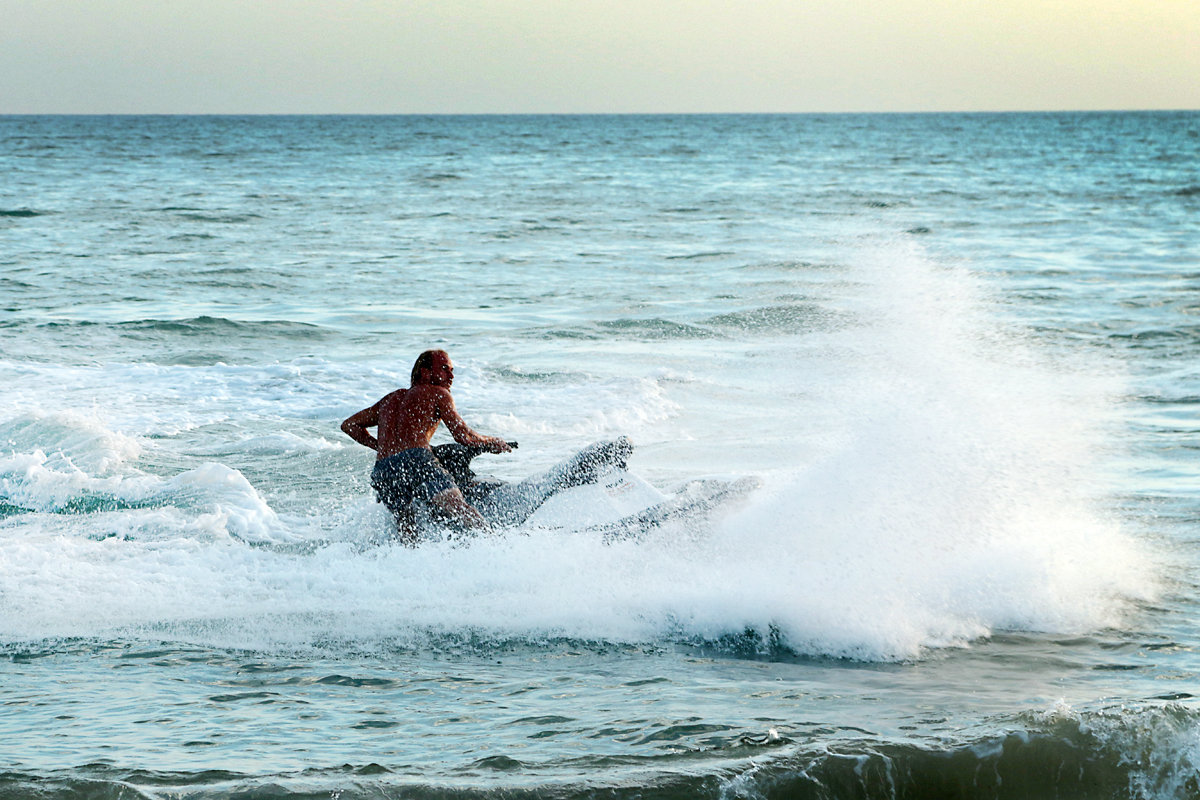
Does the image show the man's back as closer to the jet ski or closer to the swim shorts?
the swim shorts

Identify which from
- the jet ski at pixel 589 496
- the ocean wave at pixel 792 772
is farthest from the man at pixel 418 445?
the ocean wave at pixel 792 772

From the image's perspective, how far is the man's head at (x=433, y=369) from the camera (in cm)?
801

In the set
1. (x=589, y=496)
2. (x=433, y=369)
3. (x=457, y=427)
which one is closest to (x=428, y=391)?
(x=433, y=369)

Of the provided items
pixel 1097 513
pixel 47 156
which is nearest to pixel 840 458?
pixel 1097 513

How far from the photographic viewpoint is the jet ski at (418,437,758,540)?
7566 millimetres

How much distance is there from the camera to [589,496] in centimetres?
805

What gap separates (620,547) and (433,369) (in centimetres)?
178

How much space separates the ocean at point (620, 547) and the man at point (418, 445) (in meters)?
0.27

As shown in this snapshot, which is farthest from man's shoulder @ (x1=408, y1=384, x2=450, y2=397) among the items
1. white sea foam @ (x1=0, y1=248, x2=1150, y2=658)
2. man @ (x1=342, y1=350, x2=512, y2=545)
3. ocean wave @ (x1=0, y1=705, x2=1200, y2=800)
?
ocean wave @ (x1=0, y1=705, x2=1200, y2=800)

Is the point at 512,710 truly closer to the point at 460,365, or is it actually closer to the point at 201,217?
the point at 460,365

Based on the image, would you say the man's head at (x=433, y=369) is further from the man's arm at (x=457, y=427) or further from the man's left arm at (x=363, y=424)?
the man's left arm at (x=363, y=424)

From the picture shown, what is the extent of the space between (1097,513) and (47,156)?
6643cm

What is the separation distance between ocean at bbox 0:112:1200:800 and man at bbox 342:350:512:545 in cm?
27

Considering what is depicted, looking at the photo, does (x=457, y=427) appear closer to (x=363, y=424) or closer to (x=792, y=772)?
(x=363, y=424)
